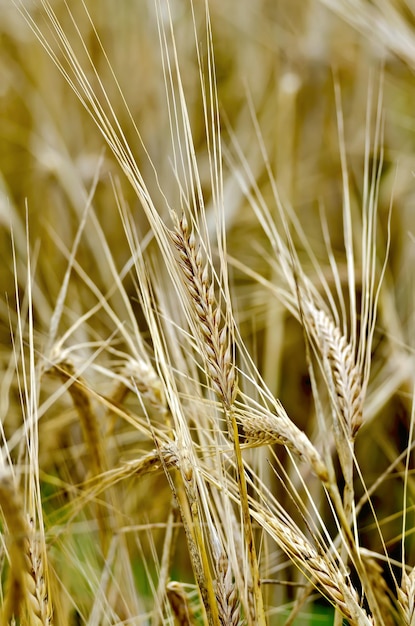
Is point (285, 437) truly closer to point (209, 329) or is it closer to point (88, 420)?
point (209, 329)

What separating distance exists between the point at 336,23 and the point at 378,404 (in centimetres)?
73

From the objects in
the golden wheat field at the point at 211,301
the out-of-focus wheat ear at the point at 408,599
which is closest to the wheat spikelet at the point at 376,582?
the golden wheat field at the point at 211,301

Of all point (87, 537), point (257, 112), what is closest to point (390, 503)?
point (87, 537)

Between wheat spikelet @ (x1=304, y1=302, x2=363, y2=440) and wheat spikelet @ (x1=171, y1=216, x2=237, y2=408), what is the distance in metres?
0.09

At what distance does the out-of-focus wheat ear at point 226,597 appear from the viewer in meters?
0.43

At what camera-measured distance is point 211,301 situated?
422 mm

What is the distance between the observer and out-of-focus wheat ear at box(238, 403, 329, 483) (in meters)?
0.43

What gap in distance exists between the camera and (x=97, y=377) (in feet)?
3.09

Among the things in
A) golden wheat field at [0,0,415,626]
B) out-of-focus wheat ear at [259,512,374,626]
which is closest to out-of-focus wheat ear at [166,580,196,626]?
golden wheat field at [0,0,415,626]

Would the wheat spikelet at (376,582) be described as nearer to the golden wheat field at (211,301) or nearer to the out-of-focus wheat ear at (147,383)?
the golden wheat field at (211,301)

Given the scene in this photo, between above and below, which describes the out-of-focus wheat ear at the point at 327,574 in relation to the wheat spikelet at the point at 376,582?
above

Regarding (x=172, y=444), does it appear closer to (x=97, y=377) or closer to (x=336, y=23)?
(x=97, y=377)

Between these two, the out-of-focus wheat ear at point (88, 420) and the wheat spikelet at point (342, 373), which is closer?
the wheat spikelet at point (342, 373)

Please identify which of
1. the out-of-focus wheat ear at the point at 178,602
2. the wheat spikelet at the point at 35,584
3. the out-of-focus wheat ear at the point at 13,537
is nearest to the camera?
the out-of-focus wheat ear at the point at 13,537
